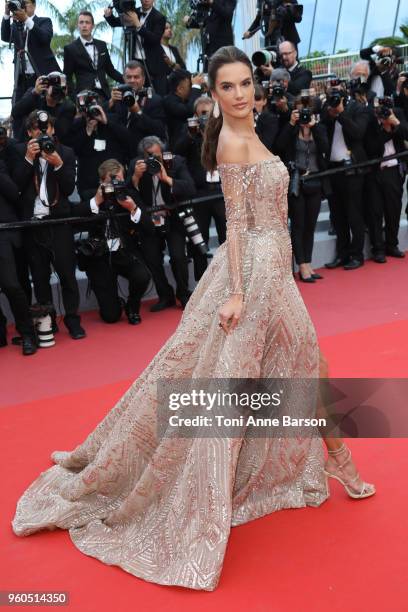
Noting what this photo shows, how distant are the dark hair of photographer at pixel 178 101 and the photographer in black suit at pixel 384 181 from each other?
1.58m

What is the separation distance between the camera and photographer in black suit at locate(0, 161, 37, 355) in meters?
5.24

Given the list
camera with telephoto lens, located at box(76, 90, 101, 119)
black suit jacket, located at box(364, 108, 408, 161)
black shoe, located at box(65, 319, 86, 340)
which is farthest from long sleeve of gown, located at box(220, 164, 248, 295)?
black suit jacket, located at box(364, 108, 408, 161)

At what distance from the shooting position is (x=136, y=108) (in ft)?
20.2

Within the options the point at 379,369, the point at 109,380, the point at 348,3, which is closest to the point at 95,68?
the point at 109,380

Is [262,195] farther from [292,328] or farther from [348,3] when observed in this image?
[348,3]

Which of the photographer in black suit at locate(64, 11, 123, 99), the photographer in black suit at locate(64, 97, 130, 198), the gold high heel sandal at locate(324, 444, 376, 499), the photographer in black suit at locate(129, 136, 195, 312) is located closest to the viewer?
the gold high heel sandal at locate(324, 444, 376, 499)

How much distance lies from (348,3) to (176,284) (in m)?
19.4

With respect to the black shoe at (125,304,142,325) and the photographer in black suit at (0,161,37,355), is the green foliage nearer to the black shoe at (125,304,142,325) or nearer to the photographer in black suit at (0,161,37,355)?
the black shoe at (125,304,142,325)

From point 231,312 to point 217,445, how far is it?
0.43m

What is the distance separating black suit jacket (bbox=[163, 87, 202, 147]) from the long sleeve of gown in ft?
13.1

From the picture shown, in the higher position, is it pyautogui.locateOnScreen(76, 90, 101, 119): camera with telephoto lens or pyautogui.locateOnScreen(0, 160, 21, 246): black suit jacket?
pyautogui.locateOnScreen(76, 90, 101, 119): camera with telephoto lens

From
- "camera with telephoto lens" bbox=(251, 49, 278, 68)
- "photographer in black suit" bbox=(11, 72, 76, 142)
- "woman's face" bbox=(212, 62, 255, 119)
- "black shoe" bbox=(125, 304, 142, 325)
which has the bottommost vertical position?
"black shoe" bbox=(125, 304, 142, 325)

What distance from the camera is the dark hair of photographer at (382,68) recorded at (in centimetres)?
702

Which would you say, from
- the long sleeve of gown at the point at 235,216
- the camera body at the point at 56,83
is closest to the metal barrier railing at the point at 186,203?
the camera body at the point at 56,83
